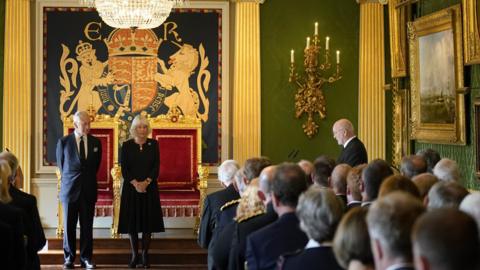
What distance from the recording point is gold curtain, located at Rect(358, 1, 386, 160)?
512 inches

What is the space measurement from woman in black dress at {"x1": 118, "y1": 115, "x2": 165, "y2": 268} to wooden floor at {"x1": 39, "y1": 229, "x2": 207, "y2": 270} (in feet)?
1.33

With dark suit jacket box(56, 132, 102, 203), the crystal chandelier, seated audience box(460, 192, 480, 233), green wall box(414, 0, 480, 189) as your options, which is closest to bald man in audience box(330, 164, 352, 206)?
seated audience box(460, 192, 480, 233)

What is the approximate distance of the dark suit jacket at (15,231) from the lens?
5805 mm

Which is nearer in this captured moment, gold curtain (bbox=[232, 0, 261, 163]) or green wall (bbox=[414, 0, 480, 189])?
green wall (bbox=[414, 0, 480, 189])

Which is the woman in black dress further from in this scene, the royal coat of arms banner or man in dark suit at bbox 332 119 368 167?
the royal coat of arms banner

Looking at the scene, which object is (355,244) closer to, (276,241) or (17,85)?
(276,241)

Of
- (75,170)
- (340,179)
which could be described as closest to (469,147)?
(340,179)

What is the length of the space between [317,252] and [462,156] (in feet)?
21.6

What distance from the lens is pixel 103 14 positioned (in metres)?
9.97

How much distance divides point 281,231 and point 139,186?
5.93m

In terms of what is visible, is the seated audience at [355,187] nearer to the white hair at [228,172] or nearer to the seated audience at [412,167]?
the seated audience at [412,167]

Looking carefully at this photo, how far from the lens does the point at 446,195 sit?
412 cm

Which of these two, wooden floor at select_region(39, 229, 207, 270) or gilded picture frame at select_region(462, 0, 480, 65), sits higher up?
gilded picture frame at select_region(462, 0, 480, 65)

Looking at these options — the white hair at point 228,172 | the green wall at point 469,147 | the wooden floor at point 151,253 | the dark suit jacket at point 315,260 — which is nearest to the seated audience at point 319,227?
the dark suit jacket at point 315,260
